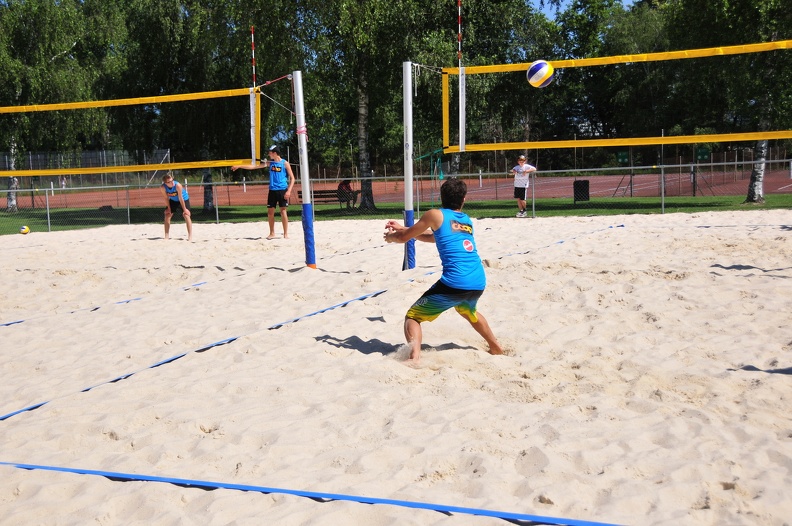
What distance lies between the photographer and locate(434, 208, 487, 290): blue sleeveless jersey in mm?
4652

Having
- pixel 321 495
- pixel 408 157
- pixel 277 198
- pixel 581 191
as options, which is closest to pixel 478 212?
pixel 581 191

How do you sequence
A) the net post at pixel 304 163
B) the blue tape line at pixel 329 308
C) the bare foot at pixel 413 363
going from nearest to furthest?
the bare foot at pixel 413 363 → the blue tape line at pixel 329 308 → the net post at pixel 304 163

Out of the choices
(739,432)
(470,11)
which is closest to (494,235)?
(739,432)

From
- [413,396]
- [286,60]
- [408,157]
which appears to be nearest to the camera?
[413,396]

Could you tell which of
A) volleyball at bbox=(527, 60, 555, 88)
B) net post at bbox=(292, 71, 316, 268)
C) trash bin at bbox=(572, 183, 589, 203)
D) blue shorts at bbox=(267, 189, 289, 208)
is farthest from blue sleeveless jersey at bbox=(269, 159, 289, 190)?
trash bin at bbox=(572, 183, 589, 203)

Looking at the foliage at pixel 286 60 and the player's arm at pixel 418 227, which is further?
the foliage at pixel 286 60

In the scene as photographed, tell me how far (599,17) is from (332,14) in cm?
3028

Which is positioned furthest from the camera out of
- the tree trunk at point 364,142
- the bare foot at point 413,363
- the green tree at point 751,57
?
the tree trunk at point 364,142

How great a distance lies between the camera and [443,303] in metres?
4.64

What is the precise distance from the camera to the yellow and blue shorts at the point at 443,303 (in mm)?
4637

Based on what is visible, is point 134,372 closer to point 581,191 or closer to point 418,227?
point 418,227

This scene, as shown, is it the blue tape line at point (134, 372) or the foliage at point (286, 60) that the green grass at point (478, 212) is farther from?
the blue tape line at point (134, 372)

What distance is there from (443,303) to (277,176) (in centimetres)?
744

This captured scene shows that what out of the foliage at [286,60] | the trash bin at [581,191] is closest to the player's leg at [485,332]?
the foliage at [286,60]
